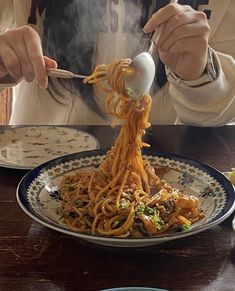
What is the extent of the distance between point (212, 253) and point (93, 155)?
38 cm

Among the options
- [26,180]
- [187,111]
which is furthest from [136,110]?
[187,111]

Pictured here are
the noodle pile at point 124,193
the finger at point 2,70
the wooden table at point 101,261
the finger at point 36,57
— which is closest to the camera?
the wooden table at point 101,261

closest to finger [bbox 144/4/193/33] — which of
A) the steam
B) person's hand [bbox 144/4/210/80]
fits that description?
person's hand [bbox 144/4/210/80]

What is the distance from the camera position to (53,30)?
64.0 inches

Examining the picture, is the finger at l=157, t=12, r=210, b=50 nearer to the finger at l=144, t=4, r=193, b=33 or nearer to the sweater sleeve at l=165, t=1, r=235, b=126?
the finger at l=144, t=4, r=193, b=33

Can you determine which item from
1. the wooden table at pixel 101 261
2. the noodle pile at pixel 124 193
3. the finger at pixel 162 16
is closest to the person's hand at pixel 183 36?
the finger at pixel 162 16

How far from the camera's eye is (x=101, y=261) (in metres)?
0.84

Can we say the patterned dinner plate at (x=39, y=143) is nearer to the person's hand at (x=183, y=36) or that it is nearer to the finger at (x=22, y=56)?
the finger at (x=22, y=56)

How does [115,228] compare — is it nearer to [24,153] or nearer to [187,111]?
[24,153]

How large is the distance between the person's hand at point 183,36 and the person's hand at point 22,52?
0.75ft

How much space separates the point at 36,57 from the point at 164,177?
0.35m

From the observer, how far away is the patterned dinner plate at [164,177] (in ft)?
2.77

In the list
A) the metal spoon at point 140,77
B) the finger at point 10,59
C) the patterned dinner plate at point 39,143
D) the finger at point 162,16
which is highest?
the finger at point 162,16

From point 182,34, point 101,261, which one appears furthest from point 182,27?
point 101,261
